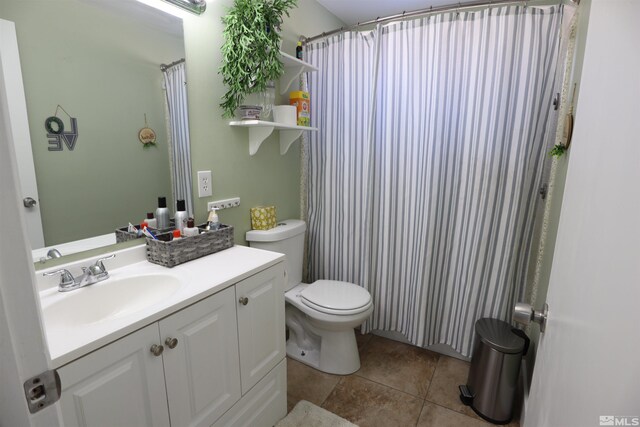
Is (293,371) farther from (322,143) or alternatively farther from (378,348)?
(322,143)

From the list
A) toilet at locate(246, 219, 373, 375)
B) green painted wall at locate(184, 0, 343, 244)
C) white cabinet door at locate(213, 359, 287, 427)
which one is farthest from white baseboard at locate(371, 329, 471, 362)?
green painted wall at locate(184, 0, 343, 244)

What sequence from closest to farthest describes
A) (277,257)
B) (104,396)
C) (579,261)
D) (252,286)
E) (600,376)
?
(600,376)
(579,261)
(104,396)
(252,286)
(277,257)

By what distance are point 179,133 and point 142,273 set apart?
67cm

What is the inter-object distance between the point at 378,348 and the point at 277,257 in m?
1.21

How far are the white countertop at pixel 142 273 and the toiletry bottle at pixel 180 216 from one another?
18 cm

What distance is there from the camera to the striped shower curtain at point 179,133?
1492mm

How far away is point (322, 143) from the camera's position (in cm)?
224

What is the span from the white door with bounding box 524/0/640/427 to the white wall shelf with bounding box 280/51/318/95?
61.7 inches

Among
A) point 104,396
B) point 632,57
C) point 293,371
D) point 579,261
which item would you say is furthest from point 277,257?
point 632,57

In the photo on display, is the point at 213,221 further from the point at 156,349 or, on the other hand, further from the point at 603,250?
the point at 603,250

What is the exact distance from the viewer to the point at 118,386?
0.93 m

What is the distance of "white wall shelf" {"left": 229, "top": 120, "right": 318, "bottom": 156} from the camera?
68.1 inches

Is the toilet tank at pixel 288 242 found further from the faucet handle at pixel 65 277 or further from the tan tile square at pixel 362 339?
the faucet handle at pixel 65 277

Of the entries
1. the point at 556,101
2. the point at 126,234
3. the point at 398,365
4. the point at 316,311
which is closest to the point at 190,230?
the point at 126,234
